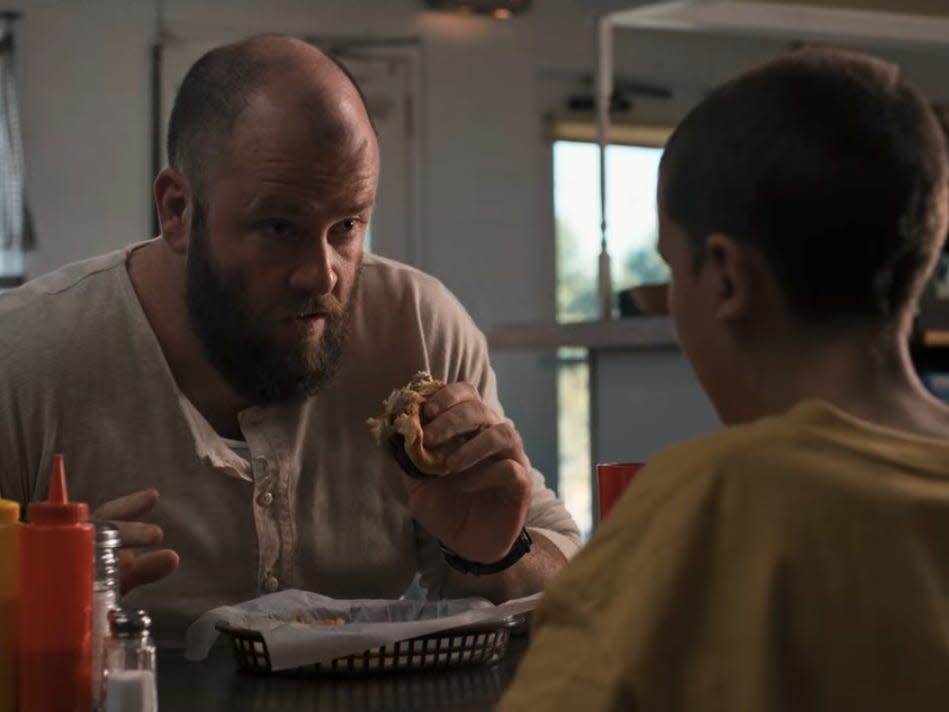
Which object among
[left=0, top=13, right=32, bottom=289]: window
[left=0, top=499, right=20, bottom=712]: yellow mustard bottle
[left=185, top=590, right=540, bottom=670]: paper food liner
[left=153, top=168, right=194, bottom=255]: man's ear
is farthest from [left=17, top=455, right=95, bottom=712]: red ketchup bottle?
[left=0, top=13, right=32, bottom=289]: window

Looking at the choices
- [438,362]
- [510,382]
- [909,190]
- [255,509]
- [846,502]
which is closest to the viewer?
[846,502]

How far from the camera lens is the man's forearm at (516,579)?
1.69 metres

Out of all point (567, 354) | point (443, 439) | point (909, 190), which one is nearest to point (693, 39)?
point (567, 354)

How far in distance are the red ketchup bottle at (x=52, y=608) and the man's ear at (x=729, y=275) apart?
505 mm

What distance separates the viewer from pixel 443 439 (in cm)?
156

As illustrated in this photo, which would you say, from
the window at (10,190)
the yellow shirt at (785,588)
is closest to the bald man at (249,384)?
the yellow shirt at (785,588)

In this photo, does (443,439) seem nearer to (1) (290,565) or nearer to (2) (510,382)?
(1) (290,565)

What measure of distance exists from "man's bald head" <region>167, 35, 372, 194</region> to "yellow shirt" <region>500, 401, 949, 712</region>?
3.42 ft

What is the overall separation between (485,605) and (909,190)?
0.72 m

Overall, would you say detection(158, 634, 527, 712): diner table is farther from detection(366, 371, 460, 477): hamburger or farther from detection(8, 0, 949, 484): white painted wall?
detection(8, 0, 949, 484): white painted wall

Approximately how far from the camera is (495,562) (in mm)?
1682

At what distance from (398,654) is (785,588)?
1.91 ft

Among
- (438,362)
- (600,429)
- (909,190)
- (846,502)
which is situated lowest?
(600,429)

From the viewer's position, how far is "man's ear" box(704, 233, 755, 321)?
0.96m
